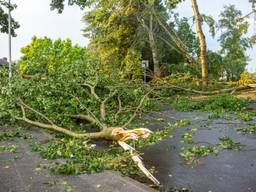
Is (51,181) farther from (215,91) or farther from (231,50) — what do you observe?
(231,50)

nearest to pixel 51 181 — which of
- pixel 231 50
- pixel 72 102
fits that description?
pixel 72 102

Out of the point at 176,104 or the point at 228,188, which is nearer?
the point at 228,188

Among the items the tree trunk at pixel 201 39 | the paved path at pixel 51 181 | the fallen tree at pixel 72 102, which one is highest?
the tree trunk at pixel 201 39

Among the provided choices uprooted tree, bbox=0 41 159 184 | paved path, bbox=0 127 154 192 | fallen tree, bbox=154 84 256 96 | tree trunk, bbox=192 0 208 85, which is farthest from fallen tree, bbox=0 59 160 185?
tree trunk, bbox=192 0 208 85

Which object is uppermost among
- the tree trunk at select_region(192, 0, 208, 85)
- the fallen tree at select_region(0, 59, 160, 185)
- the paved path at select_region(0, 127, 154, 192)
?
the tree trunk at select_region(192, 0, 208, 85)

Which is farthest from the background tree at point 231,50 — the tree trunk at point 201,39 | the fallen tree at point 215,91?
the fallen tree at point 215,91

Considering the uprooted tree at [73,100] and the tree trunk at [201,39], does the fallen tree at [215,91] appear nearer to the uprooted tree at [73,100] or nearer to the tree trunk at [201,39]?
the uprooted tree at [73,100]

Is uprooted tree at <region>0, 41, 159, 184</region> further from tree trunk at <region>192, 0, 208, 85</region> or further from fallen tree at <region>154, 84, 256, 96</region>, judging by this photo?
tree trunk at <region>192, 0, 208, 85</region>

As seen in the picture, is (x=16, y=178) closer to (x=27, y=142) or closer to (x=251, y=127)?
(x=27, y=142)

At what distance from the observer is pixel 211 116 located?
1241 centimetres

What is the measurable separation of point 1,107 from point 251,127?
6899 mm

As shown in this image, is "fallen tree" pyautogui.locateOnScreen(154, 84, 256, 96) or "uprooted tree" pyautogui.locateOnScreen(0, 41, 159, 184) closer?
"uprooted tree" pyautogui.locateOnScreen(0, 41, 159, 184)

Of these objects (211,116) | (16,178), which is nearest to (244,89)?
(211,116)

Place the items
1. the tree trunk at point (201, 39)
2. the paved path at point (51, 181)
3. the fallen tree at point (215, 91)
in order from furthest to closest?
the tree trunk at point (201, 39)
the fallen tree at point (215, 91)
the paved path at point (51, 181)
